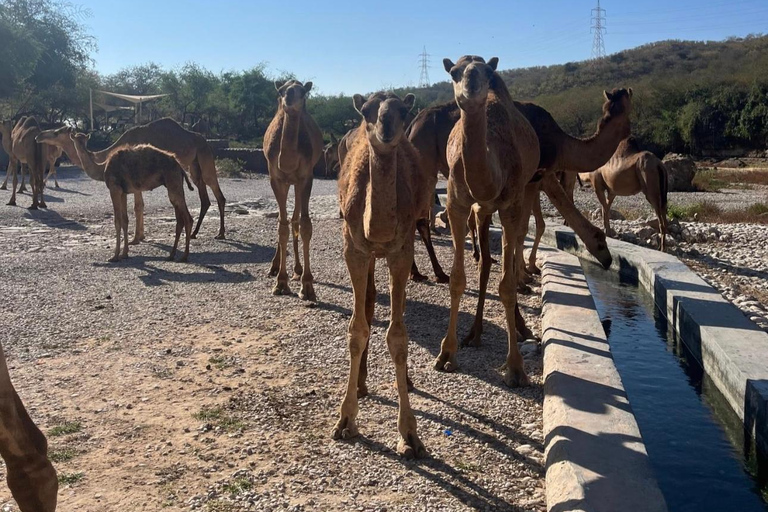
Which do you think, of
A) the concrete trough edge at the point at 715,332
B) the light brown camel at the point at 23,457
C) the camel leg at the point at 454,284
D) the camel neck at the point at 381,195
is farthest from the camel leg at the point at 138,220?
the light brown camel at the point at 23,457

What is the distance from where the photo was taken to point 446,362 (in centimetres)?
613

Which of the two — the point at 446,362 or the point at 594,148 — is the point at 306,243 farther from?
the point at 594,148

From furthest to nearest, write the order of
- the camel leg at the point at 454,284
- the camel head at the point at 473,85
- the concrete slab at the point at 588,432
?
1. the camel leg at the point at 454,284
2. the camel head at the point at 473,85
3. the concrete slab at the point at 588,432

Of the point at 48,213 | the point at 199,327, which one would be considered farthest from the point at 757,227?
the point at 48,213

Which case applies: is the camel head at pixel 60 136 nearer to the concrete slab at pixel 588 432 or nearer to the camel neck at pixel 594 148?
the camel neck at pixel 594 148

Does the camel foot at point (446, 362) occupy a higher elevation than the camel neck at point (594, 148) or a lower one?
lower

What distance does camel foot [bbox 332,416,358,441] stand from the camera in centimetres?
465

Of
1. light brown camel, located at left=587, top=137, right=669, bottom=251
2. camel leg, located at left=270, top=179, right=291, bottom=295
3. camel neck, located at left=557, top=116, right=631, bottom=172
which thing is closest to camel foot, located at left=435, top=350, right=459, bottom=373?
camel neck, located at left=557, top=116, right=631, bottom=172

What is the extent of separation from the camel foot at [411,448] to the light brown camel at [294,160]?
423cm

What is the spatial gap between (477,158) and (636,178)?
9.54 m

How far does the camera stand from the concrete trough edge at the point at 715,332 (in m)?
5.11

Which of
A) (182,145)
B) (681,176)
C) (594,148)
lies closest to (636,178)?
(594,148)

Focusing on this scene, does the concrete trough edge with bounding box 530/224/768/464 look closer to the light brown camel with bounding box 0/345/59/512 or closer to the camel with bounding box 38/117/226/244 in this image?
the light brown camel with bounding box 0/345/59/512

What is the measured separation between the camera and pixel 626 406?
15.5 ft
